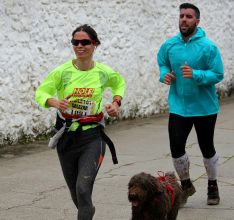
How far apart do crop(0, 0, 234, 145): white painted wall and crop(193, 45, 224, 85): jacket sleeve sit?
4.18 metres

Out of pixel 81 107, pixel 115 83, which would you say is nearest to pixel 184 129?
pixel 115 83

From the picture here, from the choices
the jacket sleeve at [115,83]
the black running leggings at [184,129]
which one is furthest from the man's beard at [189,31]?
the jacket sleeve at [115,83]

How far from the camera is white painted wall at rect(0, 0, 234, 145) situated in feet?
31.9

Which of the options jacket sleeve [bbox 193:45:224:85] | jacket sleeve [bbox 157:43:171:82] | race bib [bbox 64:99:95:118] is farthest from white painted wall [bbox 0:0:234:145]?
race bib [bbox 64:99:95:118]

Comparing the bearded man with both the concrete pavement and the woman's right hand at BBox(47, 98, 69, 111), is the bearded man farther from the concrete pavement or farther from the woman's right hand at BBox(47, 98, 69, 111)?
the woman's right hand at BBox(47, 98, 69, 111)

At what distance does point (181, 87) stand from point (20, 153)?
3806 millimetres

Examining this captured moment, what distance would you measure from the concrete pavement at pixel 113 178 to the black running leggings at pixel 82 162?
107 centimetres

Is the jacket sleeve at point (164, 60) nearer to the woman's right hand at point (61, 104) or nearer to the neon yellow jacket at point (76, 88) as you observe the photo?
the neon yellow jacket at point (76, 88)

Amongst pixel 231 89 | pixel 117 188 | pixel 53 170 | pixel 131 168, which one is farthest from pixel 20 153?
pixel 231 89

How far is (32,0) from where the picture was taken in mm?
10117

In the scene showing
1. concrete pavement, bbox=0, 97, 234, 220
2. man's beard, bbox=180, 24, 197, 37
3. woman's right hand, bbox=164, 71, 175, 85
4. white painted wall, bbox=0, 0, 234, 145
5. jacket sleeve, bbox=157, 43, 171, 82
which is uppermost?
man's beard, bbox=180, 24, 197, 37

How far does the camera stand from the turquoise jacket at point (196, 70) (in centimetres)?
623

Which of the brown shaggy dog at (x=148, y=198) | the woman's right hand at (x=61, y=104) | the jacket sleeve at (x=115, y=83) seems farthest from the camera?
the jacket sleeve at (x=115, y=83)

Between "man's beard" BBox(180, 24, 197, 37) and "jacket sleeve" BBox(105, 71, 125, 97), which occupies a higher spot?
"man's beard" BBox(180, 24, 197, 37)
